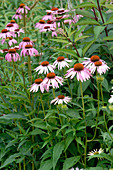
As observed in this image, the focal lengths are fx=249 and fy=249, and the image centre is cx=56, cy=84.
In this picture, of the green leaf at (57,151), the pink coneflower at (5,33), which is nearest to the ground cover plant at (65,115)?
the green leaf at (57,151)

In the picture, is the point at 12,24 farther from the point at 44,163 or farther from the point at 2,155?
the point at 44,163

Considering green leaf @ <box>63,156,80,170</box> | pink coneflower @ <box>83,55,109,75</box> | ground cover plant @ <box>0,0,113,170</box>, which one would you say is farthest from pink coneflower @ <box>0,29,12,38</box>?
green leaf @ <box>63,156,80,170</box>

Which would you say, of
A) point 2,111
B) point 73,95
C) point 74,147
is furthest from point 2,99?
point 74,147

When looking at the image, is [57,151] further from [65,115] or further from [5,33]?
[5,33]

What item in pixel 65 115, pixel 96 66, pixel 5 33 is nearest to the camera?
pixel 96 66

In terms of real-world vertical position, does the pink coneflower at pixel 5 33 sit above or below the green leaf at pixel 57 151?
above

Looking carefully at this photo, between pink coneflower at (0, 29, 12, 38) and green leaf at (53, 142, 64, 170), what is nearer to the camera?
green leaf at (53, 142, 64, 170)

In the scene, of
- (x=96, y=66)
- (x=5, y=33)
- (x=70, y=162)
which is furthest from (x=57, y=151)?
(x=5, y=33)

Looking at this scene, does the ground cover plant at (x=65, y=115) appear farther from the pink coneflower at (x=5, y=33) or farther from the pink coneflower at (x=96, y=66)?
the pink coneflower at (x=5, y=33)

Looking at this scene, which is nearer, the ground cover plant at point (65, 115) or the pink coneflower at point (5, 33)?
the ground cover plant at point (65, 115)

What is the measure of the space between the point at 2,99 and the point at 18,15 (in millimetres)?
1102

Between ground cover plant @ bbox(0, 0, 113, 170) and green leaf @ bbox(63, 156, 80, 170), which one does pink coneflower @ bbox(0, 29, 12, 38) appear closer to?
ground cover plant @ bbox(0, 0, 113, 170)

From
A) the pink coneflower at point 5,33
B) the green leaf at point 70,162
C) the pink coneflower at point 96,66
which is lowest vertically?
the green leaf at point 70,162

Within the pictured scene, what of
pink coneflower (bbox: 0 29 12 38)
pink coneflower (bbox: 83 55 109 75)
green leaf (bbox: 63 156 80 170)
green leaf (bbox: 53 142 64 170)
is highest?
pink coneflower (bbox: 0 29 12 38)
